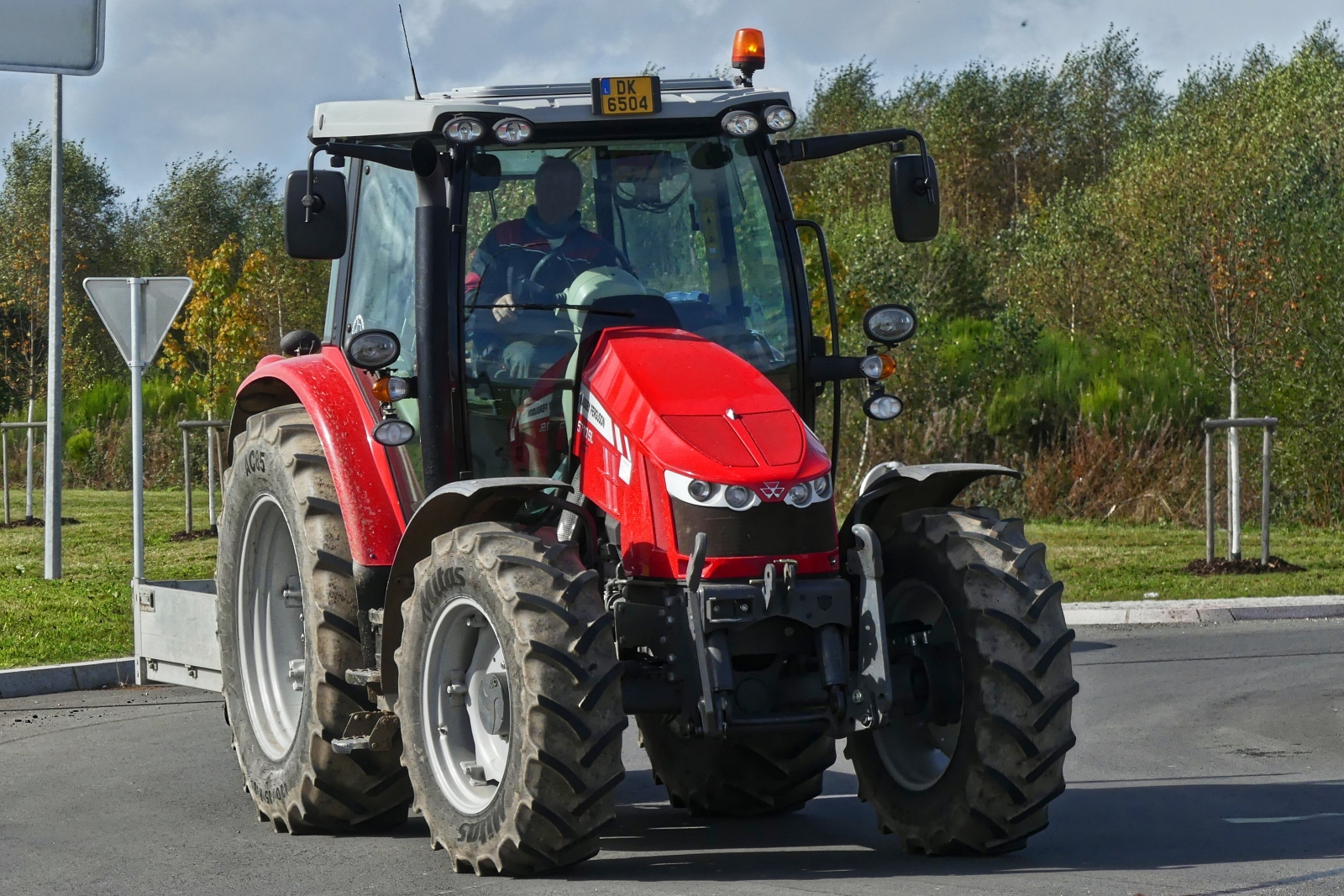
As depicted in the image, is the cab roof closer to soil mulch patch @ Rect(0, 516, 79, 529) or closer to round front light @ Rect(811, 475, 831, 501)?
round front light @ Rect(811, 475, 831, 501)

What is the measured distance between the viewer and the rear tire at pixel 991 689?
5.73 meters

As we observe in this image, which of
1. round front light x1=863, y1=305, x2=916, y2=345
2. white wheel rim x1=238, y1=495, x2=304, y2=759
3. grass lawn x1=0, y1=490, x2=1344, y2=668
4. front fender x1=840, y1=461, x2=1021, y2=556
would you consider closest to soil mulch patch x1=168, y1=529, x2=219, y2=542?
grass lawn x1=0, y1=490, x2=1344, y2=668

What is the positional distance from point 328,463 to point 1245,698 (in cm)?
571

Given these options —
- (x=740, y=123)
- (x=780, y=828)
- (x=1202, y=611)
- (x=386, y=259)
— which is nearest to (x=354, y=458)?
(x=386, y=259)

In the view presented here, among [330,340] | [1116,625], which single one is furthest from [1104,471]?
[330,340]

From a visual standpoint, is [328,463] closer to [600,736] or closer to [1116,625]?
[600,736]

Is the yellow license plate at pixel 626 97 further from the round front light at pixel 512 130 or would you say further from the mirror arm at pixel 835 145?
the mirror arm at pixel 835 145

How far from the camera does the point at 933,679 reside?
6059 millimetres

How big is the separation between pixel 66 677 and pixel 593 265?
21.5 feet

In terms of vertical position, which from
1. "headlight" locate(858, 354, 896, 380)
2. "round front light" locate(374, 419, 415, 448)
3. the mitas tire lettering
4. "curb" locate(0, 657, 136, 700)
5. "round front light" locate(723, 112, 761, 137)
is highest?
"round front light" locate(723, 112, 761, 137)

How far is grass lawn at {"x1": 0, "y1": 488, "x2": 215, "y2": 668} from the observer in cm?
1278

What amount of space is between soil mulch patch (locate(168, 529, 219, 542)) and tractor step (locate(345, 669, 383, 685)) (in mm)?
15111

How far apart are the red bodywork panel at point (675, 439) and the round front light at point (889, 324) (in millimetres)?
607

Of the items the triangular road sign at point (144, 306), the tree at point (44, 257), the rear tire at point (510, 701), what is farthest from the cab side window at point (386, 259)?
the tree at point (44, 257)
